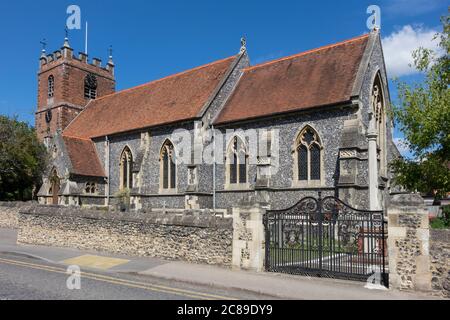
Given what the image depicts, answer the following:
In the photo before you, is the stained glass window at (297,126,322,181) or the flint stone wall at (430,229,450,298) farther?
the stained glass window at (297,126,322,181)

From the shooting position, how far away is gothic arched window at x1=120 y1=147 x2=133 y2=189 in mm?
27047

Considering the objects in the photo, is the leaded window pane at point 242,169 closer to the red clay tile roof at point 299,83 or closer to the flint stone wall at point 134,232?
the red clay tile roof at point 299,83

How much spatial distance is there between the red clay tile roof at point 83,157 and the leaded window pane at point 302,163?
1386 centimetres

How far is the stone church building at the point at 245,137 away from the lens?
738 inches

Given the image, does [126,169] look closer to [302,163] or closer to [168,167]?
[168,167]

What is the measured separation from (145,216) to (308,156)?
9263 mm

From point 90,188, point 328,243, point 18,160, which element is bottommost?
point 328,243

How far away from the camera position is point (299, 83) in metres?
21.8

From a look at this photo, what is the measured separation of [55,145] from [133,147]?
5.32 m

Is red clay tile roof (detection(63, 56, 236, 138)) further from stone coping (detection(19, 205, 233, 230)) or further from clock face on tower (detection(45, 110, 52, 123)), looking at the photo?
stone coping (detection(19, 205, 233, 230))

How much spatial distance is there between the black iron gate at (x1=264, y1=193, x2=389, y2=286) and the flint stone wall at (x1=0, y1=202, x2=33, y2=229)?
733 inches

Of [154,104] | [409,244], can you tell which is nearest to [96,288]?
[409,244]

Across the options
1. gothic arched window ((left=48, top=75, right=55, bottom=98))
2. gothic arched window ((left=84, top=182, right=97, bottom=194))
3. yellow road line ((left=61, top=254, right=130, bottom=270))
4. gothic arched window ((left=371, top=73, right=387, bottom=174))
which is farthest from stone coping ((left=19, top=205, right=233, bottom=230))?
gothic arched window ((left=48, top=75, right=55, bottom=98))
